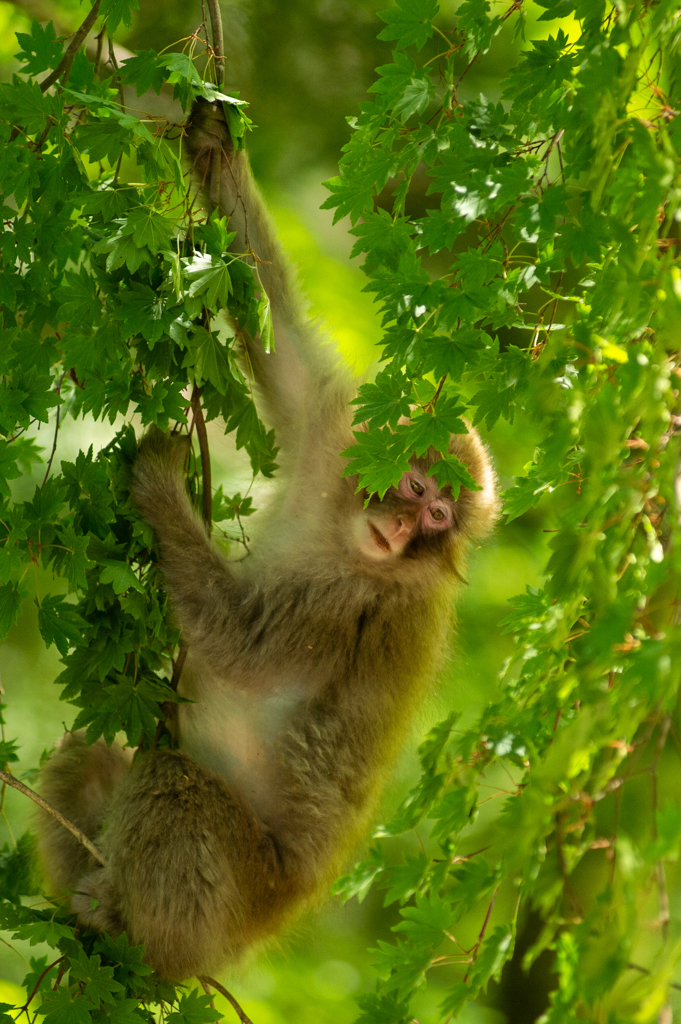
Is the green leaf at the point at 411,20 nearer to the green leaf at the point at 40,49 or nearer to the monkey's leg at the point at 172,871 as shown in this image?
the green leaf at the point at 40,49

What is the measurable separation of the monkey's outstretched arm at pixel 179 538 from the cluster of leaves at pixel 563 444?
910 millimetres

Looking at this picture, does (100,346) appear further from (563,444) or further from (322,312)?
(322,312)

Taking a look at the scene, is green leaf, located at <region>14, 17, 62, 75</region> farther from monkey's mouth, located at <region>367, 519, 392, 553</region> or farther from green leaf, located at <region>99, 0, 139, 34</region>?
monkey's mouth, located at <region>367, 519, 392, 553</region>

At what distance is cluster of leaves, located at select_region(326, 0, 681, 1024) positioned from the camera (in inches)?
47.4

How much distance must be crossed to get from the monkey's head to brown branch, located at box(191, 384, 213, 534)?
2.05ft

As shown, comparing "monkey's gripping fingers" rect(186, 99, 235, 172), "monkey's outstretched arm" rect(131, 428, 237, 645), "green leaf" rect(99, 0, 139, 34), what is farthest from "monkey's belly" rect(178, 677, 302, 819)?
"green leaf" rect(99, 0, 139, 34)

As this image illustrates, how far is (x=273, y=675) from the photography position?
3.39m

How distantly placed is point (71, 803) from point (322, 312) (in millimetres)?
2610

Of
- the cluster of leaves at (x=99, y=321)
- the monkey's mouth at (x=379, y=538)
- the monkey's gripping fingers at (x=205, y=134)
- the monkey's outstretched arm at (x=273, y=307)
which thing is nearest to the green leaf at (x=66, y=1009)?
the cluster of leaves at (x=99, y=321)

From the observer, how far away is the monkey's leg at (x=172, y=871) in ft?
9.64

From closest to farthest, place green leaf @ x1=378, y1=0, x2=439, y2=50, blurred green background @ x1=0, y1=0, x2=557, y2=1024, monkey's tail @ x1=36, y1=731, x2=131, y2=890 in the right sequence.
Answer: green leaf @ x1=378, y1=0, x2=439, y2=50, monkey's tail @ x1=36, y1=731, x2=131, y2=890, blurred green background @ x1=0, y1=0, x2=557, y2=1024

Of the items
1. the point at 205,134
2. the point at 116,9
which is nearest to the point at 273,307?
the point at 205,134

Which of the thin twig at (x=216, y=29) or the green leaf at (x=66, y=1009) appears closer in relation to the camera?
the green leaf at (x=66, y=1009)

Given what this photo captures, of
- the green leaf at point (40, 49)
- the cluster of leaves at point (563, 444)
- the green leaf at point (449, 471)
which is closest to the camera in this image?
the cluster of leaves at point (563, 444)
